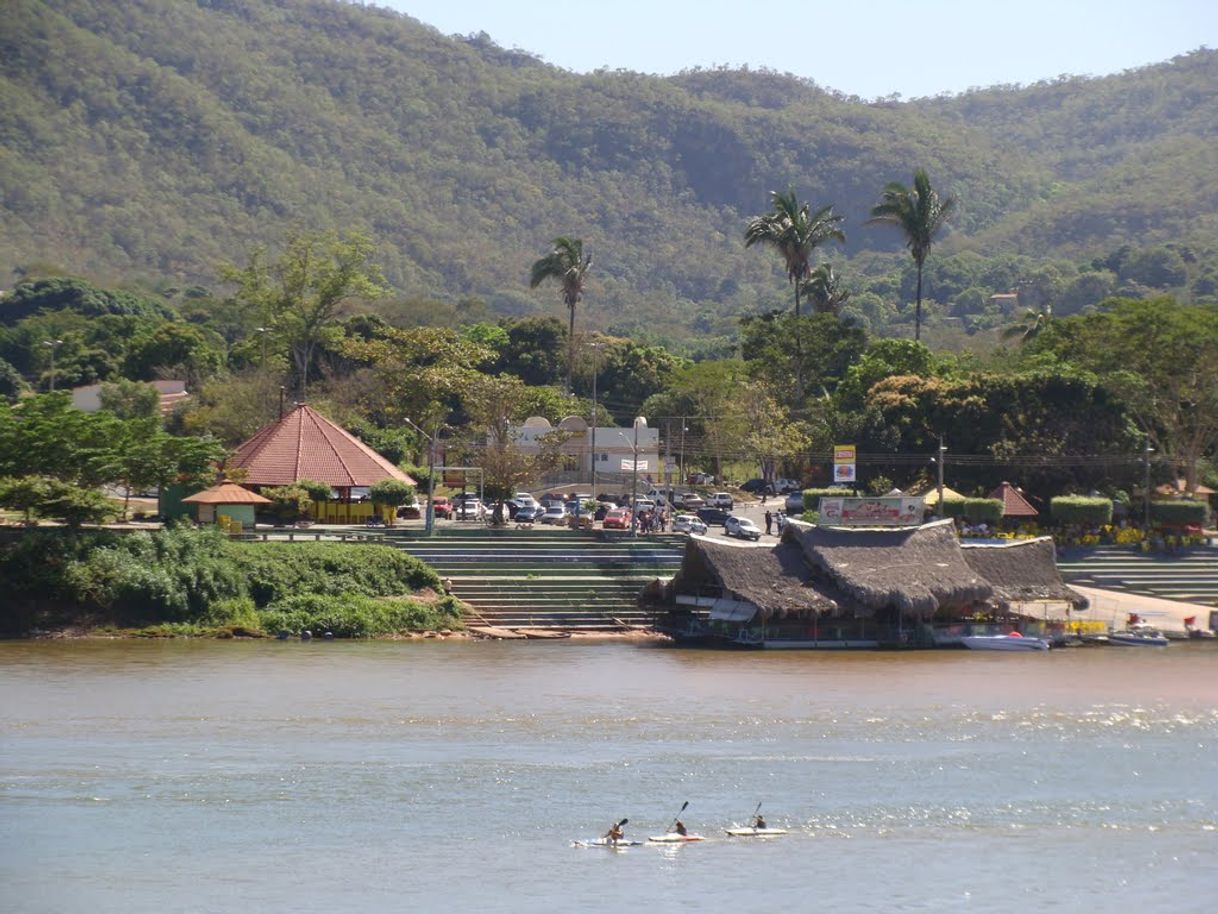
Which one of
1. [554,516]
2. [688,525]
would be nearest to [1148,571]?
[688,525]

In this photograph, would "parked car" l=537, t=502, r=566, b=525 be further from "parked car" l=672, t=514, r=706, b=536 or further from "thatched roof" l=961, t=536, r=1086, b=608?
"thatched roof" l=961, t=536, r=1086, b=608

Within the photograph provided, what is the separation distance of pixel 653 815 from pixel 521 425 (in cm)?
5130

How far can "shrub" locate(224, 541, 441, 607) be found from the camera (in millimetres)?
51281

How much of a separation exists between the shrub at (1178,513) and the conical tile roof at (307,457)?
26.3m

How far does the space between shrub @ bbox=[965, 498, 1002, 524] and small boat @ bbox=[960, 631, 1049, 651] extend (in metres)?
13.1

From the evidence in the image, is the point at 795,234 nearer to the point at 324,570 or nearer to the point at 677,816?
the point at 324,570

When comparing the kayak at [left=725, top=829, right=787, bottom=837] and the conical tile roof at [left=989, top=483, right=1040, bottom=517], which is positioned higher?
the conical tile roof at [left=989, top=483, right=1040, bottom=517]

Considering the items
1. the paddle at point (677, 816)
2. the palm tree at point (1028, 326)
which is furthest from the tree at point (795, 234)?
the paddle at point (677, 816)

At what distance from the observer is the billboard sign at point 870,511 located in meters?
56.0

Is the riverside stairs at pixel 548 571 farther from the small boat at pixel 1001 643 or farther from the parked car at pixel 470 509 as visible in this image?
the small boat at pixel 1001 643

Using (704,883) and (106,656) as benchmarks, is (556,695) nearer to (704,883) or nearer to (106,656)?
(106,656)

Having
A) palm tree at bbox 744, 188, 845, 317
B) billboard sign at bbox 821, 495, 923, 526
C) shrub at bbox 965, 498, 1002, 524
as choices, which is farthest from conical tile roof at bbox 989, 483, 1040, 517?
palm tree at bbox 744, 188, 845, 317

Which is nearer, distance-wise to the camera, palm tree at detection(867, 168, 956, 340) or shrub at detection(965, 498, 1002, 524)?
shrub at detection(965, 498, 1002, 524)

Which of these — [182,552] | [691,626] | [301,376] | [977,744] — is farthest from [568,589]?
[301,376]
